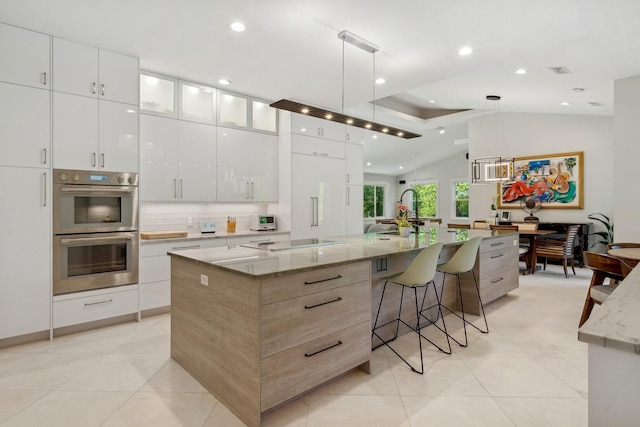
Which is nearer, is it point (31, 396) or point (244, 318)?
point (244, 318)

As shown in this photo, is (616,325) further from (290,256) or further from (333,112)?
(333,112)

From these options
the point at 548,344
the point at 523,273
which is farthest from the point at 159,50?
the point at 523,273

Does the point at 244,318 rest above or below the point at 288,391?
above

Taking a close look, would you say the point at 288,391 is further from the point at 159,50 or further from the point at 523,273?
the point at 523,273

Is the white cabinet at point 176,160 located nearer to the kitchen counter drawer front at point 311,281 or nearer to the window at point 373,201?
the kitchen counter drawer front at point 311,281

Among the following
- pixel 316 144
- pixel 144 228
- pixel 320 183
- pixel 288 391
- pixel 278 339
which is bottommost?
pixel 288 391

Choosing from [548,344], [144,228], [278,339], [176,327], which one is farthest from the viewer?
[144,228]

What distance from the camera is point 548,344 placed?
3.04m

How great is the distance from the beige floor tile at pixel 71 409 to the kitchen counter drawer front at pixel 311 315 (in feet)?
3.55

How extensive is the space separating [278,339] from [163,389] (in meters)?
1.00

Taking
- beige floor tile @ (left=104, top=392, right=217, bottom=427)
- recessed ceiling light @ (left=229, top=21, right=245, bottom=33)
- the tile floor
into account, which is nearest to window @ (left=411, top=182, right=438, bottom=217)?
the tile floor

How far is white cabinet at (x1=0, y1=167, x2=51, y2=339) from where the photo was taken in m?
2.95

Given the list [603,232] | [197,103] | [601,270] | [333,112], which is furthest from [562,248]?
[197,103]

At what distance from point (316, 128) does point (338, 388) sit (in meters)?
3.83
